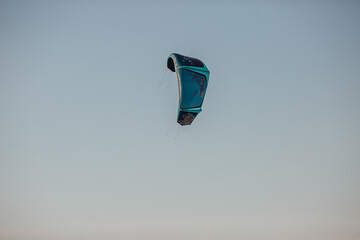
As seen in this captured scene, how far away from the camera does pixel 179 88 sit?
45656 millimetres

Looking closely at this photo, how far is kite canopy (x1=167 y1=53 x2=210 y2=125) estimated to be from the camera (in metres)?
45.6

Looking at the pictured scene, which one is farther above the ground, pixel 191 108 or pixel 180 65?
pixel 180 65

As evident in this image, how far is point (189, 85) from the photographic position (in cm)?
4619

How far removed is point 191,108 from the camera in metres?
46.8

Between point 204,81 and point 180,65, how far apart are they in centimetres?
383

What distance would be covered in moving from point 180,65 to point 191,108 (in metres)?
4.65

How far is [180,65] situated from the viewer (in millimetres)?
45844

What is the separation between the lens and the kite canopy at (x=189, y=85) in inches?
1796

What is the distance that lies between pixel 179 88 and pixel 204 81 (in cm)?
387

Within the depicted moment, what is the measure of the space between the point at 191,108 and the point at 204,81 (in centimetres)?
363

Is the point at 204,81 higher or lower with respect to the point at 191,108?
higher

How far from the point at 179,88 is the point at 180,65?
2.40 m
